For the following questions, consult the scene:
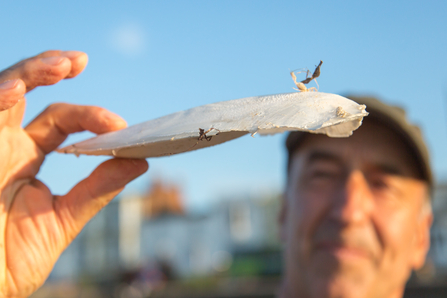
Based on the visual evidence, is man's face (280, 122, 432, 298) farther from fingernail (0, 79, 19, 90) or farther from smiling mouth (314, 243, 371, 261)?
fingernail (0, 79, 19, 90)

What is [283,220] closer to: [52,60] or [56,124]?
[56,124]

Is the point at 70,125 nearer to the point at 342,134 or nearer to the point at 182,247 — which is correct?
the point at 342,134

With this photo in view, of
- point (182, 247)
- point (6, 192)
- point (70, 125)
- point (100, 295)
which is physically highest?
point (70, 125)

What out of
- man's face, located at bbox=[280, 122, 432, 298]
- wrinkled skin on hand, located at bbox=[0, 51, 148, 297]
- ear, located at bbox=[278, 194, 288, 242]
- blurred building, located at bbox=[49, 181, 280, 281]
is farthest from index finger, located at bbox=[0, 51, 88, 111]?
blurred building, located at bbox=[49, 181, 280, 281]

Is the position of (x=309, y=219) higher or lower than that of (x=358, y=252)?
higher

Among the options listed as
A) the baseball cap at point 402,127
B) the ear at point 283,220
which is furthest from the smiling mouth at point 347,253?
the baseball cap at point 402,127

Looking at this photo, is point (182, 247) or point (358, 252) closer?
point (358, 252)

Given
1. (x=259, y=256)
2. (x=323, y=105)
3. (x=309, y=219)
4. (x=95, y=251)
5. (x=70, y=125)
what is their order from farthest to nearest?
(x=95, y=251), (x=259, y=256), (x=309, y=219), (x=70, y=125), (x=323, y=105)

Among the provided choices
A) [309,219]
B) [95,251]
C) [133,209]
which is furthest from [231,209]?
[309,219]
